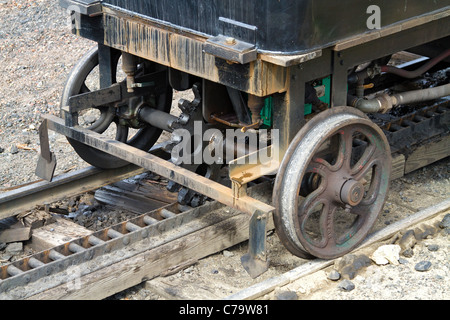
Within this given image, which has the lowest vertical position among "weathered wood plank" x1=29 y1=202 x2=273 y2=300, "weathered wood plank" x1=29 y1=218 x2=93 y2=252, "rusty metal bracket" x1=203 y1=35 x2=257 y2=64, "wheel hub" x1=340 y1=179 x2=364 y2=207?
"weathered wood plank" x1=29 y1=218 x2=93 y2=252

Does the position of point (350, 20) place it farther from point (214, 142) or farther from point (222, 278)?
point (222, 278)

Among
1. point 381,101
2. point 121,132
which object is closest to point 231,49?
point 381,101

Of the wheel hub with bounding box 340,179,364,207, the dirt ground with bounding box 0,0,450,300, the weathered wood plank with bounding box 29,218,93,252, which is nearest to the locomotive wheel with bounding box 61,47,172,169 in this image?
the weathered wood plank with bounding box 29,218,93,252

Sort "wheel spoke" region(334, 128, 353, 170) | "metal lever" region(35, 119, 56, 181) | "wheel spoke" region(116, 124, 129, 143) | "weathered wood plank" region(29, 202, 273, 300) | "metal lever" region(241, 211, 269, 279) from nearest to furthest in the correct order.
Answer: "metal lever" region(241, 211, 269, 279)
"weathered wood plank" region(29, 202, 273, 300)
"wheel spoke" region(334, 128, 353, 170)
"metal lever" region(35, 119, 56, 181)
"wheel spoke" region(116, 124, 129, 143)

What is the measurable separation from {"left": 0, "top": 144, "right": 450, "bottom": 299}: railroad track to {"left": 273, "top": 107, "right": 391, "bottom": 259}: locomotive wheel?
0.49 feet

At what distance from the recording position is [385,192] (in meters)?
5.26

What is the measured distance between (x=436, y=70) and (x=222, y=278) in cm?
306

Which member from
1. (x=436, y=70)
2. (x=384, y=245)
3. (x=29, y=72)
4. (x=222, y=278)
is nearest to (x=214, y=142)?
(x=222, y=278)

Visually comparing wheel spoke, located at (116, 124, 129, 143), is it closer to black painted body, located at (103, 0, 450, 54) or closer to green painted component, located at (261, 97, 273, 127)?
black painted body, located at (103, 0, 450, 54)

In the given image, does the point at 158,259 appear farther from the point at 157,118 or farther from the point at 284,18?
the point at 284,18

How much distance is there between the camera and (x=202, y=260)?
211 inches

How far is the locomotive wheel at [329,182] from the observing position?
4.65m

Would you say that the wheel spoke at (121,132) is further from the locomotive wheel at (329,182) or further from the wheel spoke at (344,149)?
the wheel spoke at (344,149)

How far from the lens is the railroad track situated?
4.68 meters
